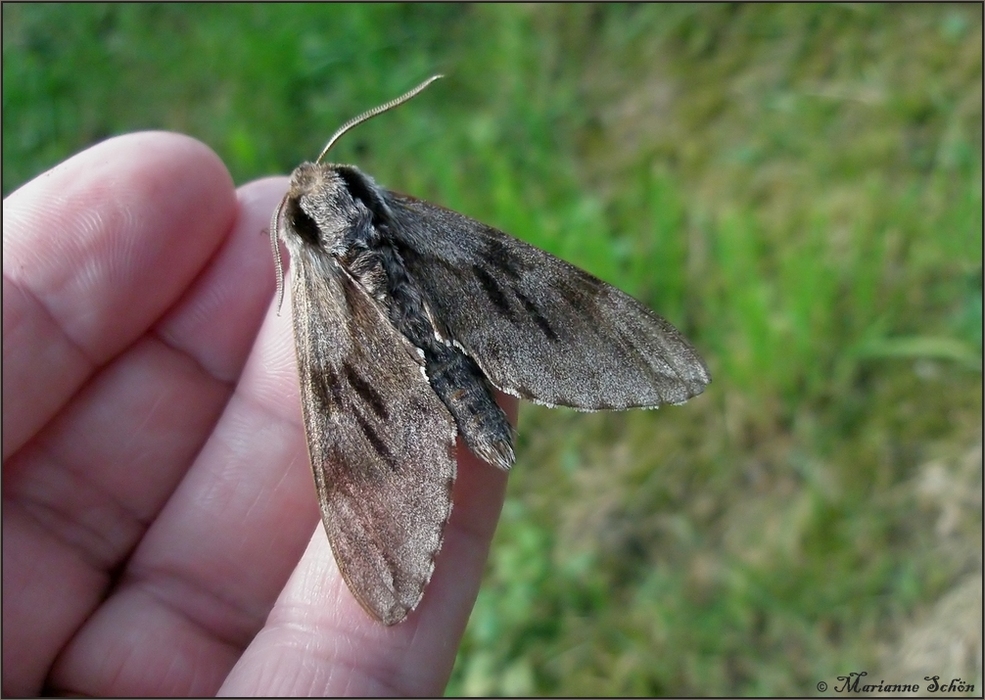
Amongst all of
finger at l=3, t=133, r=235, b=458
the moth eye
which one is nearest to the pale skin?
finger at l=3, t=133, r=235, b=458

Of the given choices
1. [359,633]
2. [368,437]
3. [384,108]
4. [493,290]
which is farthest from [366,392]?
[384,108]

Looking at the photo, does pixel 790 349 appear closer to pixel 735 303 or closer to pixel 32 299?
pixel 735 303

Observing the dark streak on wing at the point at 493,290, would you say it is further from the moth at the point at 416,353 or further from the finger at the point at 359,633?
the finger at the point at 359,633

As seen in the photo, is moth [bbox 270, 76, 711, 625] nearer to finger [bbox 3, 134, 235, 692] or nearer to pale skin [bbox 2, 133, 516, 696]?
pale skin [bbox 2, 133, 516, 696]

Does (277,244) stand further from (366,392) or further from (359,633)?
(359,633)

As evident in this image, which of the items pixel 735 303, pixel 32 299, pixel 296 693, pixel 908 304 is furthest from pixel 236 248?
pixel 908 304
